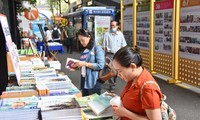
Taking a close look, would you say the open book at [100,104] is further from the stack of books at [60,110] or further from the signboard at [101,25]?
the signboard at [101,25]

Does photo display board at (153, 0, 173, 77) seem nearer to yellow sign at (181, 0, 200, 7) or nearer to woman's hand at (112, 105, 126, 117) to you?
yellow sign at (181, 0, 200, 7)

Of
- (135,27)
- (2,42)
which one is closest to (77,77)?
(135,27)

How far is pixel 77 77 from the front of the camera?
8.17m

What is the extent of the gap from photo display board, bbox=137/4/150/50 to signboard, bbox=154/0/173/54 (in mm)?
516

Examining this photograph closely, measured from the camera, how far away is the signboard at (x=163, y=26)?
721 cm

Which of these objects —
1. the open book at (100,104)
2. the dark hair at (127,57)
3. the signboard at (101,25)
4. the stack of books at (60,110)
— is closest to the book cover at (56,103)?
the stack of books at (60,110)

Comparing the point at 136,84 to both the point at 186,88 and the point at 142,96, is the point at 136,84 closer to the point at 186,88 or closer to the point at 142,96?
the point at 142,96

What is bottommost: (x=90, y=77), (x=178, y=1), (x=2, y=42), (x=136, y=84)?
(x=90, y=77)

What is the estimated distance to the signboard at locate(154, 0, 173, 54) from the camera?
23.6ft

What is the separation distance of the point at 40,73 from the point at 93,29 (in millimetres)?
9920

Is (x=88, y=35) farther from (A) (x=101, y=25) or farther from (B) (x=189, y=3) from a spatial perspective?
(A) (x=101, y=25)

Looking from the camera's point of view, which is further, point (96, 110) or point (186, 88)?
point (186, 88)

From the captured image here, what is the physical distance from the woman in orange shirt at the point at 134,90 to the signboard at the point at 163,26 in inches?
226

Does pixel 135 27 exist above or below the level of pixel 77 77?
above
